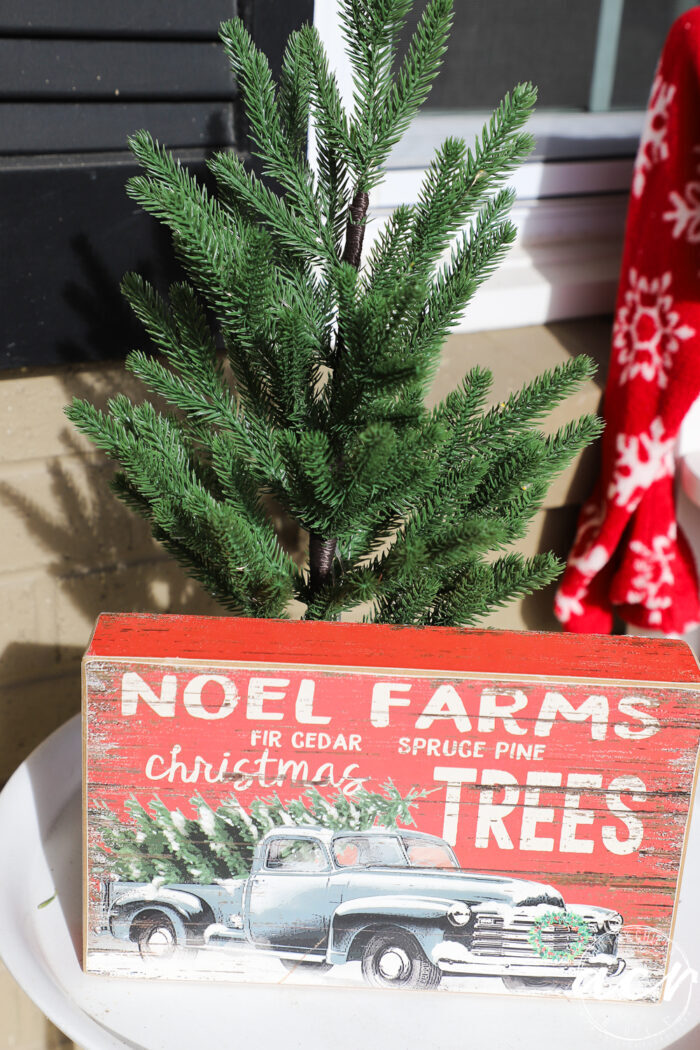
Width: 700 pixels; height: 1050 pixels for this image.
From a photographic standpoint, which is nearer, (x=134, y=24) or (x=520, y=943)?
(x=520, y=943)

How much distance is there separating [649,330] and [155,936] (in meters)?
0.71

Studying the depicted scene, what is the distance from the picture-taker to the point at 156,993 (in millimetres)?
575

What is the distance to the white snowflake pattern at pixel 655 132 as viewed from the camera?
0.88 metres

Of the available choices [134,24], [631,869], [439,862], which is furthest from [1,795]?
[134,24]

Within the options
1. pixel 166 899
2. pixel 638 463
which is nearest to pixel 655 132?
pixel 638 463

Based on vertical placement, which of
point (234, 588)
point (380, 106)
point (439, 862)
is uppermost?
point (380, 106)

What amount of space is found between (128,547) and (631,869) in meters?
0.55

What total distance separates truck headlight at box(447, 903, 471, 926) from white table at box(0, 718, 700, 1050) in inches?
2.5

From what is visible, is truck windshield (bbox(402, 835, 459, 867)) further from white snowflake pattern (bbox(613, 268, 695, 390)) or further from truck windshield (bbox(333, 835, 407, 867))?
white snowflake pattern (bbox(613, 268, 695, 390))

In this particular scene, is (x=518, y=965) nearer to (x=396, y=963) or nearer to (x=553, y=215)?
(x=396, y=963)

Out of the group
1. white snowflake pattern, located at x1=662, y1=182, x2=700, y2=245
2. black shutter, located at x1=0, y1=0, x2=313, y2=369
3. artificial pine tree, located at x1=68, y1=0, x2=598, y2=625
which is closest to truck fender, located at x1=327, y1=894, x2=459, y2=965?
artificial pine tree, located at x1=68, y1=0, x2=598, y2=625

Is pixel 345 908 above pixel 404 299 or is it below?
below

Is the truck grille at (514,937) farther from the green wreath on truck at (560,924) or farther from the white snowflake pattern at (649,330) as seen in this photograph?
the white snowflake pattern at (649,330)

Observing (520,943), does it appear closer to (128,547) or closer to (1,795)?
(1,795)
